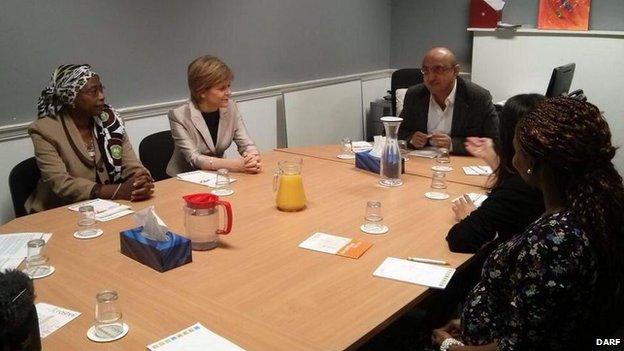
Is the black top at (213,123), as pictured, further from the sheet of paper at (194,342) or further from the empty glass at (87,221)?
the sheet of paper at (194,342)

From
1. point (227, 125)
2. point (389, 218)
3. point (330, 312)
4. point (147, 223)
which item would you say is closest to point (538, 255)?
point (330, 312)

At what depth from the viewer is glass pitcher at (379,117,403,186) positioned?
250cm

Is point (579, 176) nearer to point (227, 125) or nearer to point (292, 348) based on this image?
point (292, 348)

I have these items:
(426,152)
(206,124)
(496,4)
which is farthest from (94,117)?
(496,4)

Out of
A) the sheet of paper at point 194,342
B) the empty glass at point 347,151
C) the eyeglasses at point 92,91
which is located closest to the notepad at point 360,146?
the empty glass at point 347,151

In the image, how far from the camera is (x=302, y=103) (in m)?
4.83

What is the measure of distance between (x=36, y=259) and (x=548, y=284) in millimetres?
1443

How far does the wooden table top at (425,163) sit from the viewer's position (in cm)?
265

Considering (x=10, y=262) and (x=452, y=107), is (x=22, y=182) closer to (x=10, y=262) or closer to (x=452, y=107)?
(x=10, y=262)

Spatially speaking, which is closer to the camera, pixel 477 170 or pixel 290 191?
pixel 290 191

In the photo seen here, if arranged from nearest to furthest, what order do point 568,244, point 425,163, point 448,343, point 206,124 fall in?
point 568,244 → point 448,343 → point 425,163 → point 206,124

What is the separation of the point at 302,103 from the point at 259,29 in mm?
786

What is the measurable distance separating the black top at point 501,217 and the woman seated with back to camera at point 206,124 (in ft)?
4.13

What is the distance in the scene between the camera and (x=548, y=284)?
4.14ft
